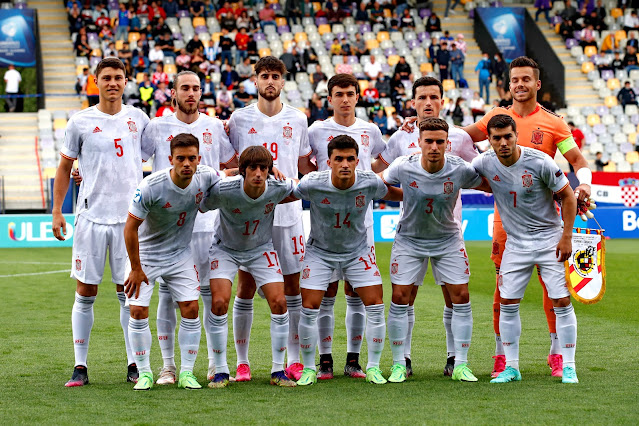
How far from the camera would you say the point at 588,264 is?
6.83 meters

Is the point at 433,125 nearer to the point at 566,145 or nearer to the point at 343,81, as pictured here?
the point at 343,81

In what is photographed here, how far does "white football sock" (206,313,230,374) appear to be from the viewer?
6527mm

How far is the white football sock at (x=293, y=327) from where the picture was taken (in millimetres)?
6910

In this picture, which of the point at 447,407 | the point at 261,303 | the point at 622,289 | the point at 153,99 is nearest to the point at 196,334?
the point at 447,407

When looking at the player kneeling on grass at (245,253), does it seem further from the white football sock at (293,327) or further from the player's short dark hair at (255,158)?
the white football sock at (293,327)

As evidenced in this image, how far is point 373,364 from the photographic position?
260 inches

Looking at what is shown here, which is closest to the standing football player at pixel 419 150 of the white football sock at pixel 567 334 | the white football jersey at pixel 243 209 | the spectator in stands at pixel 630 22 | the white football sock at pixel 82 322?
the white football sock at pixel 567 334

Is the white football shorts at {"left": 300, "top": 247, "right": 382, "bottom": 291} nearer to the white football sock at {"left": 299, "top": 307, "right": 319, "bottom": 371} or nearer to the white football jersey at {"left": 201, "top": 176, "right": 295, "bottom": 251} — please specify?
the white football sock at {"left": 299, "top": 307, "right": 319, "bottom": 371}

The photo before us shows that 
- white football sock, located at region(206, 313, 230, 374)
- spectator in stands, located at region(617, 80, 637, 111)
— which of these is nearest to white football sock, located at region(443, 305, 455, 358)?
white football sock, located at region(206, 313, 230, 374)

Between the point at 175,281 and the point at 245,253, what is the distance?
0.55 m

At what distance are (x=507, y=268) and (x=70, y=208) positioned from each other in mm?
14911

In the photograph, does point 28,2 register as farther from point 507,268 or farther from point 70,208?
point 507,268

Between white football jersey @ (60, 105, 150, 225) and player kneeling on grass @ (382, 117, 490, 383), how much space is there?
1939 mm

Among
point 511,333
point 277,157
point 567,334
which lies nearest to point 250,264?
point 277,157
